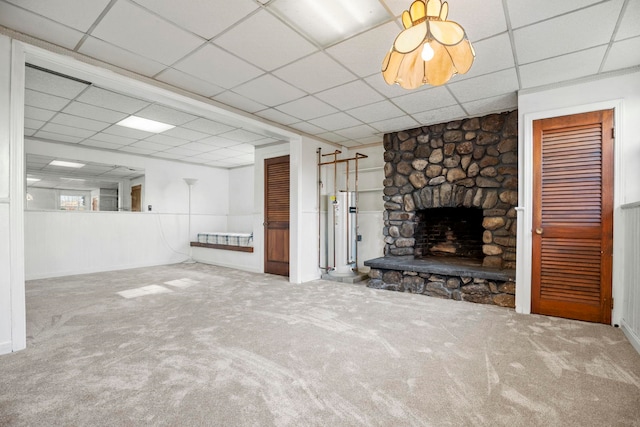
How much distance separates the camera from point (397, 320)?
2.84 m

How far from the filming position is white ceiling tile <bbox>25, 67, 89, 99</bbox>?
278cm

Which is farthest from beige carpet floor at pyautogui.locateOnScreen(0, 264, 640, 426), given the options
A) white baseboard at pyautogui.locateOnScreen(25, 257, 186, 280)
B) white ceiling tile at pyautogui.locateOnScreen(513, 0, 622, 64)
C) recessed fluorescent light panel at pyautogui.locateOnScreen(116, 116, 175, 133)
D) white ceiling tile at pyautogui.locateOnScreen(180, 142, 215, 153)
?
white ceiling tile at pyautogui.locateOnScreen(180, 142, 215, 153)

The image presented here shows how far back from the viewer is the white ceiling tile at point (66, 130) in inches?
167

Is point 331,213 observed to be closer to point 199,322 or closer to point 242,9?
point 199,322

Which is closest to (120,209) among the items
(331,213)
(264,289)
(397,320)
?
(264,289)

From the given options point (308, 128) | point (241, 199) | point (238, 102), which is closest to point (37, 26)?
point (238, 102)

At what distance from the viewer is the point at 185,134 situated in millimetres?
4668

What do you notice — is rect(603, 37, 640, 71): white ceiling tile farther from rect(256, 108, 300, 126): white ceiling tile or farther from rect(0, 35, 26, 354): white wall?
rect(0, 35, 26, 354): white wall

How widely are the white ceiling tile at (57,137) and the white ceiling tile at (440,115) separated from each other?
5266 millimetres

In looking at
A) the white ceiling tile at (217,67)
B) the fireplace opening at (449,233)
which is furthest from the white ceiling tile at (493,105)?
the white ceiling tile at (217,67)

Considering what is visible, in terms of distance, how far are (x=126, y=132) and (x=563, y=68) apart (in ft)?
17.8

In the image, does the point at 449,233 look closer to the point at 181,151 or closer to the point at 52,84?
the point at 181,151

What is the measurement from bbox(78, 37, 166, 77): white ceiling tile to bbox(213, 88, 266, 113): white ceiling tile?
0.70 metres

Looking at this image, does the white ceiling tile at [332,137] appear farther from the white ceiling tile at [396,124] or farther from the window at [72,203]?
the window at [72,203]
